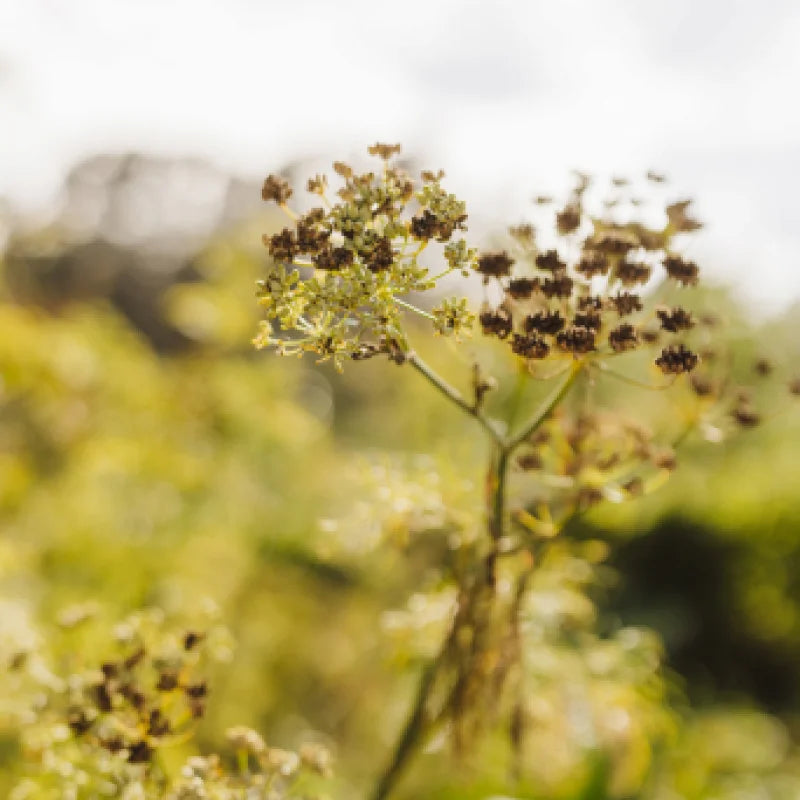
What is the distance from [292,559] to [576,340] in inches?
143

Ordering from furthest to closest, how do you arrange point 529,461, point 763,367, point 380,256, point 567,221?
point 763,367, point 529,461, point 567,221, point 380,256

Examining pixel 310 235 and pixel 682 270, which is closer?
pixel 310 235

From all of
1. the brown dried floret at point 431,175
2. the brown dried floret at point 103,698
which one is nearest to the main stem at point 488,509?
the brown dried floret at point 431,175

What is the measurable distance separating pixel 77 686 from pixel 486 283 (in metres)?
0.79

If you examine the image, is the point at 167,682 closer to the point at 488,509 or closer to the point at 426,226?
the point at 488,509

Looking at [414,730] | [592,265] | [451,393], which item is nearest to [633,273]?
[592,265]

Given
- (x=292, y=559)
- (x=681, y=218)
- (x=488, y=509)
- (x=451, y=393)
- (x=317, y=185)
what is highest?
(x=681, y=218)

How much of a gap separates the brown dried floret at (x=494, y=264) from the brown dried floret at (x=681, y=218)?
0.89ft

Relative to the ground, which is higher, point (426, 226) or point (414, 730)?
point (426, 226)

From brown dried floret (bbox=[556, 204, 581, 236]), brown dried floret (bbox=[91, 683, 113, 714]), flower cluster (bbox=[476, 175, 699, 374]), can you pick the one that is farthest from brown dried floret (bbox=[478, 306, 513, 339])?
brown dried floret (bbox=[91, 683, 113, 714])

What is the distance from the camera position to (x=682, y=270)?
978 mm

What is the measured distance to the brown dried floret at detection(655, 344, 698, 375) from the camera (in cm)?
84

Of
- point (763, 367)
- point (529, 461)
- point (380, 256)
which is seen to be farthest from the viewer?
point (763, 367)

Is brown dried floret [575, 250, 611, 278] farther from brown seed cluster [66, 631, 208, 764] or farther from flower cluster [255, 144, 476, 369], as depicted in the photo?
brown seed cluster [66, 631, 208, 764]
